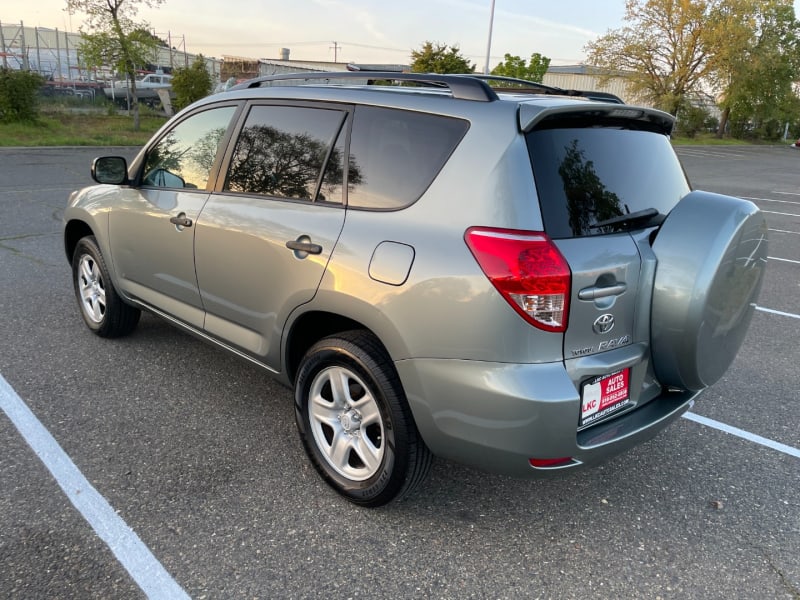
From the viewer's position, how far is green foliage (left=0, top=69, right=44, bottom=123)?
19812mm

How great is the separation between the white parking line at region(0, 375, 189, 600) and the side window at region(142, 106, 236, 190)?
1.50 metres

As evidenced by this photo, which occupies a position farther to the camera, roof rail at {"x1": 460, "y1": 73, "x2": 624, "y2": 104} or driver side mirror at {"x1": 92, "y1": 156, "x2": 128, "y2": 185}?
driver side mirror at {"x1": 92, "y1": 156, "x2": 128, "y2": 185}

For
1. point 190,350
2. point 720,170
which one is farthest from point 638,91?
point 190,350

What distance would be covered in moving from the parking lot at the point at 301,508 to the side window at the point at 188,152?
4.02ft

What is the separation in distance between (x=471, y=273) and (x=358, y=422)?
0.92 m

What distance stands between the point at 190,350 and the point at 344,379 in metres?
2.04

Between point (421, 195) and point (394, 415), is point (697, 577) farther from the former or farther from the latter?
point (421, 195)

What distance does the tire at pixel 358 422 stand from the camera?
247 cm

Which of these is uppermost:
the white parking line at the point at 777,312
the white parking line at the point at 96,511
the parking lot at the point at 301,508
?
the white parking line at the point at 777,312

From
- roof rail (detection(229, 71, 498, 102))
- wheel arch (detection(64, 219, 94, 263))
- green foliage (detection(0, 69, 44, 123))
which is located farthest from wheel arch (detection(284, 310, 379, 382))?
green foliage (detection(0, 69, 44, 123))

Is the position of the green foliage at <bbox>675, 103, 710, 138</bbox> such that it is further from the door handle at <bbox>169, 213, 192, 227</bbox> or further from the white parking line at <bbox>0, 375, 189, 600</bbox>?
the white parking line at <bbox>0, 375, 189, 600</bbox>

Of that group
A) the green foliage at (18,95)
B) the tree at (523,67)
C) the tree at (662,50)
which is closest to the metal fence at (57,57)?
the green foliage at (18,95)

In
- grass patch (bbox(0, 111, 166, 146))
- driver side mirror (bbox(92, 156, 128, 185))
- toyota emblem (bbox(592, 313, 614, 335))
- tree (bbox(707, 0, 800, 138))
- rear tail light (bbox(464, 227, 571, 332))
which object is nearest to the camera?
rear tail light (bbox(464, 227, 571, 332))

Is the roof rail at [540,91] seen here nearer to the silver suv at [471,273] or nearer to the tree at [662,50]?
the silver suv at [471,273]
